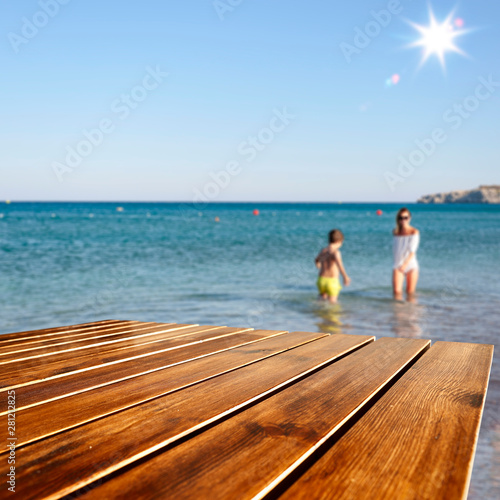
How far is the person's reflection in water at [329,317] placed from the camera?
735 centimetres

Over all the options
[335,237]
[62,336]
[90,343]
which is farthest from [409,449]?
[335,237]

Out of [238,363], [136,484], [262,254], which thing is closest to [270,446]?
[136,484]

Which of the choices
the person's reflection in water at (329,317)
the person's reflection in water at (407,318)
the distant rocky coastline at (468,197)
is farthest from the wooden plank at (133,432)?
the distant rocky coastline at (468,197)

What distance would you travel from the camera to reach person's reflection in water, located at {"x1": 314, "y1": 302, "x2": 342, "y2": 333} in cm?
735

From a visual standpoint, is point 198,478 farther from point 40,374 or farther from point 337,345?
point 337,345

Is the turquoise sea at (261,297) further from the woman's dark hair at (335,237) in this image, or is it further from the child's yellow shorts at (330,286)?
the woman's dark hair at (335,237)

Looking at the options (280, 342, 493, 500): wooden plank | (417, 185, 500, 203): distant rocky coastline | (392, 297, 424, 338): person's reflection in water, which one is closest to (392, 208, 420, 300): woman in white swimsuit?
(392, 297, 424, 338): person's reflection in water

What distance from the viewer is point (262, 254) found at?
19781mm

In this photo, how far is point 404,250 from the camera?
9633 millimetres

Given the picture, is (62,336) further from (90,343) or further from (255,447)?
(255,447)

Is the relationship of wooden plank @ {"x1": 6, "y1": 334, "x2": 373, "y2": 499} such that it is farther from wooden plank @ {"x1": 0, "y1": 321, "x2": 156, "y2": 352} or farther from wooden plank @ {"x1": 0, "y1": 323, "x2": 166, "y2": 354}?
wooden plank @ {"x1": 0, "y1": 321, "x2": 156, "y2": 352}

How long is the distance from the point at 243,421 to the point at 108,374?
0.84 m

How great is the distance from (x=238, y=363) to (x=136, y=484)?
1.15m

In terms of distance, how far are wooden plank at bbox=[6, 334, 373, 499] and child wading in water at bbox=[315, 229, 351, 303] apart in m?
7.43
